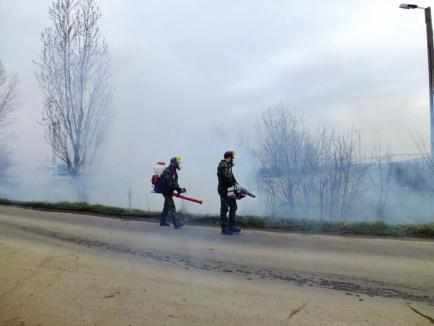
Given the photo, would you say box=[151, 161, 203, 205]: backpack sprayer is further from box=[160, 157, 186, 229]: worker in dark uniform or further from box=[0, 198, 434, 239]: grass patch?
box=[0, 198, 434, 239]: grass patch

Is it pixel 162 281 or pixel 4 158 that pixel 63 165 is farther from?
pixel 162 281

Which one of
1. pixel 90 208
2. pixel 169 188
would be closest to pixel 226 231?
pixel 169 188

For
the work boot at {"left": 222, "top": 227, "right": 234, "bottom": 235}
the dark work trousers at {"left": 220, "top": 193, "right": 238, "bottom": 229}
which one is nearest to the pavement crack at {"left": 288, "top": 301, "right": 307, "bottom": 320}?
the work boot at {"left": 222, "top": 227, "right": 234, "bottom": 235}

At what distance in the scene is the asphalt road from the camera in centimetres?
312

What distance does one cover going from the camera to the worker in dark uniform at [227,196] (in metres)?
6.89

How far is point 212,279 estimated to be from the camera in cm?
408

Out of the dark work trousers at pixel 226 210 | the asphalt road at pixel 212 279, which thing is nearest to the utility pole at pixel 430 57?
the asphalt road at pixel 212 279

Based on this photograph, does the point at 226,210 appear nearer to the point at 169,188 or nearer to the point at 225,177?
the point at 225,177

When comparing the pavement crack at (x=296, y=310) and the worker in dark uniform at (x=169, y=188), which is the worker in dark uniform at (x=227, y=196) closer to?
the worker in dark uniform at (x=169, y=188)

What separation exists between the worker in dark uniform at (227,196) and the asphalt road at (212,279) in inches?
17.1

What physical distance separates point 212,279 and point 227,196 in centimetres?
296

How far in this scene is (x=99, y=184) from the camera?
44.9 ft

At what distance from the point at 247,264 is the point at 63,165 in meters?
10.8

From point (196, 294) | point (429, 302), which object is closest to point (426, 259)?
point (429, 302)
